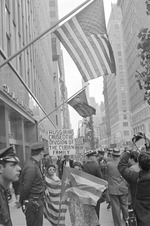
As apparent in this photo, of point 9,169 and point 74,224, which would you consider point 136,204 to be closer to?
point 74,224

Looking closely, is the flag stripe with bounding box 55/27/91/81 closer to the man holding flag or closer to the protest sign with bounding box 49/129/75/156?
the man holding flag

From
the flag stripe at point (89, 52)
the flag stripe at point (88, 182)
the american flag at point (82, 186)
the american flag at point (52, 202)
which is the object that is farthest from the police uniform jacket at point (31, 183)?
the flag stripe at point (89, 52)

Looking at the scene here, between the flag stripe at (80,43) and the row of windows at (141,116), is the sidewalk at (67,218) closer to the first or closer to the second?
the flag stripe at (80,43)

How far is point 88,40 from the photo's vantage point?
299 inches

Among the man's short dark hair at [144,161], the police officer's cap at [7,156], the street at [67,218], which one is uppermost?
the police officer's cap at [7,156]

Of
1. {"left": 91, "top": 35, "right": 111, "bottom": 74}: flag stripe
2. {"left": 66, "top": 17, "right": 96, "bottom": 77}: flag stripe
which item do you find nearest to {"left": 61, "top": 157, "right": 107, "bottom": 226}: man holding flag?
{"left": 66, "top": 17, "right": 96, "bottom": 77}: flag stripe

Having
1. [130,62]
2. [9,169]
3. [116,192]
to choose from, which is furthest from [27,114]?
[130,62]

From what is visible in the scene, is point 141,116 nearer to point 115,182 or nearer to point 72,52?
point 115,182

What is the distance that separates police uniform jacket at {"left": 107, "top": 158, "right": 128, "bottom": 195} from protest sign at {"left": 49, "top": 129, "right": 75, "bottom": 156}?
4.17 metres

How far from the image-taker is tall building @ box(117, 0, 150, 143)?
78.2m

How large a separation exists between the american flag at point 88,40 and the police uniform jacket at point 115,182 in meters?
2.32

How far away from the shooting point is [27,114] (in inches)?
683

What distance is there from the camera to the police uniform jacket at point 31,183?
5.30 m

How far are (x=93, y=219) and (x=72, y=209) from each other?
414 mm
